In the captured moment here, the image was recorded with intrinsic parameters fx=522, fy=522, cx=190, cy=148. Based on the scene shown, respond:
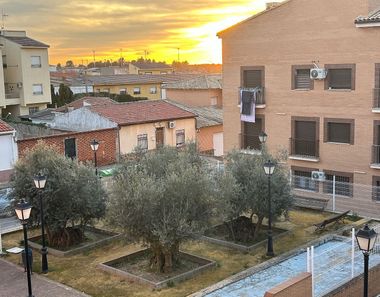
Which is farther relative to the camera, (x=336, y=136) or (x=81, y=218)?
(x=336, y=136)

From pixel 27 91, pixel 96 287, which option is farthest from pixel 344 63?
pixel 27 91

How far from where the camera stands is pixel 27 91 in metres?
51.6

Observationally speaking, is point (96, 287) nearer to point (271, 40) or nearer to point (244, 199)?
point (244, 199)

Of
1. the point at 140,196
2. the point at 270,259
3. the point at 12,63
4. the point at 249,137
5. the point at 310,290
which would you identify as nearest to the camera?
the point at 310,290

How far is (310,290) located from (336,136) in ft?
45.3

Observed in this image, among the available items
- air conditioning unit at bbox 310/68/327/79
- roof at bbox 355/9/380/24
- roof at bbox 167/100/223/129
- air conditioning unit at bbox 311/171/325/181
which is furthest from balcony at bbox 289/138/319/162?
roof at bbox 167/100/223/129

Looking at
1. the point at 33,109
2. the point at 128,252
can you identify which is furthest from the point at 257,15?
the point at 33,109

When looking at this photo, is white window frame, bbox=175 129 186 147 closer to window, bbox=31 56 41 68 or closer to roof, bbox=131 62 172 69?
window, bbox=31 56 41 68

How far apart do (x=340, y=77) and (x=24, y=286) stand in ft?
56.7

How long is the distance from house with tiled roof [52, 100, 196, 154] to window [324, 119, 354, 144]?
11015 millimetres

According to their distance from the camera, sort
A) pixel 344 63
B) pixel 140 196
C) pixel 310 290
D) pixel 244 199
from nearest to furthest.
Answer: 1. pixel 310 290
2. pixel 140 196
3. pixel 244 199
4. pixel 344 63

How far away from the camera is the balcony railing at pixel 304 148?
26422 millimetres

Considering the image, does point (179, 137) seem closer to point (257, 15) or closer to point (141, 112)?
point (141, 112)

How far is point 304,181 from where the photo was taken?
86.0ft
